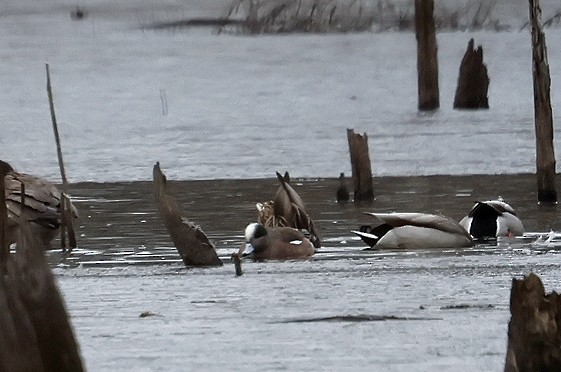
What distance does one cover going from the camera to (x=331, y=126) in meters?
27.4

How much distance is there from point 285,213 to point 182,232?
93.7 inches

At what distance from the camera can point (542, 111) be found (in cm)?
1566

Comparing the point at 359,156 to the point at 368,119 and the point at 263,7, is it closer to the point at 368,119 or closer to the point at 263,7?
the point at 368,119

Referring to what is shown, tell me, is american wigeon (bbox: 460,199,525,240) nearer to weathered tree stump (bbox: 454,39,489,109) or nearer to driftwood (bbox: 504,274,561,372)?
driftwood (bbox: 504,274,561,372)

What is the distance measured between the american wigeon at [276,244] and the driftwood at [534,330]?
6127 mm

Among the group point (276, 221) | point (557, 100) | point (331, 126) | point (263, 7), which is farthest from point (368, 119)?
point (263, 7)

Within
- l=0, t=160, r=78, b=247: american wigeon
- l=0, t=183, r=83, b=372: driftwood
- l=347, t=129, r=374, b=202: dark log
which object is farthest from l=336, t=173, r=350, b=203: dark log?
l=0, t=183, r=83, b=372: driftwood

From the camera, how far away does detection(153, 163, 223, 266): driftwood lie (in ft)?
36.4

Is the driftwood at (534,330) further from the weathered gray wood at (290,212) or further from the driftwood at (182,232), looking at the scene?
the weathered gray wood at (290,212)

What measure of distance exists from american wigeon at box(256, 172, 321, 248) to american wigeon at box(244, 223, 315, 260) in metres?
0.66

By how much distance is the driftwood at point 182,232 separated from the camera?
11.1 meters

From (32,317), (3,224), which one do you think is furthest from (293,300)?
(32,317)

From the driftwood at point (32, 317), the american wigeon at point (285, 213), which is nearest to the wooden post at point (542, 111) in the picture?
the american wigeon at point (285, 213)

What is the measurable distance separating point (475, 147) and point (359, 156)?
5837 mm
